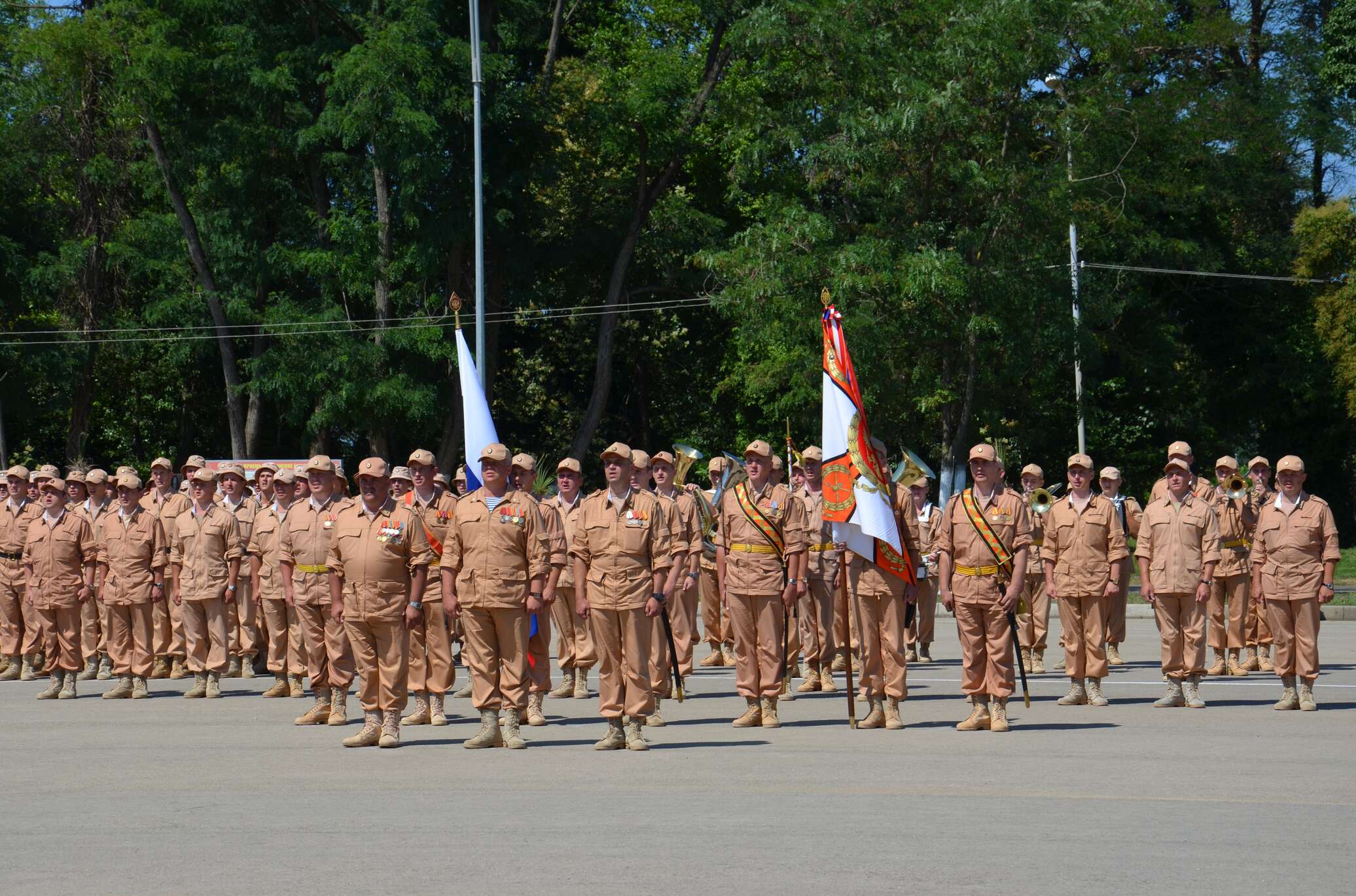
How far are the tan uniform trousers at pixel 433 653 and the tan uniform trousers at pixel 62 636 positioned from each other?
4582 millimetres

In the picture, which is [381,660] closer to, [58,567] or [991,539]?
[991,539]

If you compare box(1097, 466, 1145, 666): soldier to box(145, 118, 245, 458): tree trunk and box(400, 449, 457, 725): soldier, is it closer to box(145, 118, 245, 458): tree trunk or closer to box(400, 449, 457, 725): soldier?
box(400, 449, 457, 725): soldier

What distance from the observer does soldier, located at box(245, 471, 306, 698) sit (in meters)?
15.8

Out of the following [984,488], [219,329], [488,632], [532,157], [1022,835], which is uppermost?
[532,157]

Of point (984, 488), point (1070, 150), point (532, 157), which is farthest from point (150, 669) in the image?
point (532, 157)

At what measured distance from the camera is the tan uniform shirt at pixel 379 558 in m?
12.1

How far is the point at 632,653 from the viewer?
1173 centimetres

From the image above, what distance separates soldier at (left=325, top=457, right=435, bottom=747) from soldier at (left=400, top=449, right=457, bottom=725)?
0.74m

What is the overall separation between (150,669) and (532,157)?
2554 cm

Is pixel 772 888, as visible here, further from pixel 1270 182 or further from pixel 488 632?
pixel 1270 182

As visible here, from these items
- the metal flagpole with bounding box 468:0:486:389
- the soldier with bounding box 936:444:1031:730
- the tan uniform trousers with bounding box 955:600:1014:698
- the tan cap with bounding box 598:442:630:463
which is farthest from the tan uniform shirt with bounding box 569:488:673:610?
the metal flagpole with bounding box 468:0:486:389

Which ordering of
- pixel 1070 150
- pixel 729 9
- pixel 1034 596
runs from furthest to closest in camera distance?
1. pixel 729 9
2. pixel 1070 150
3. pixel 1034 596

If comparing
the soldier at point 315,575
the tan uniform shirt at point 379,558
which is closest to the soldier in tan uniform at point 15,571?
the soldier at point 315,575

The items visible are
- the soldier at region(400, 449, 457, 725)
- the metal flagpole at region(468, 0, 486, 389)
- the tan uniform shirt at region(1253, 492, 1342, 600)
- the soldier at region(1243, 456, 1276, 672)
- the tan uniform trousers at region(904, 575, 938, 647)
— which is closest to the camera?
the soldier at region(400, 449, 457, 725)
